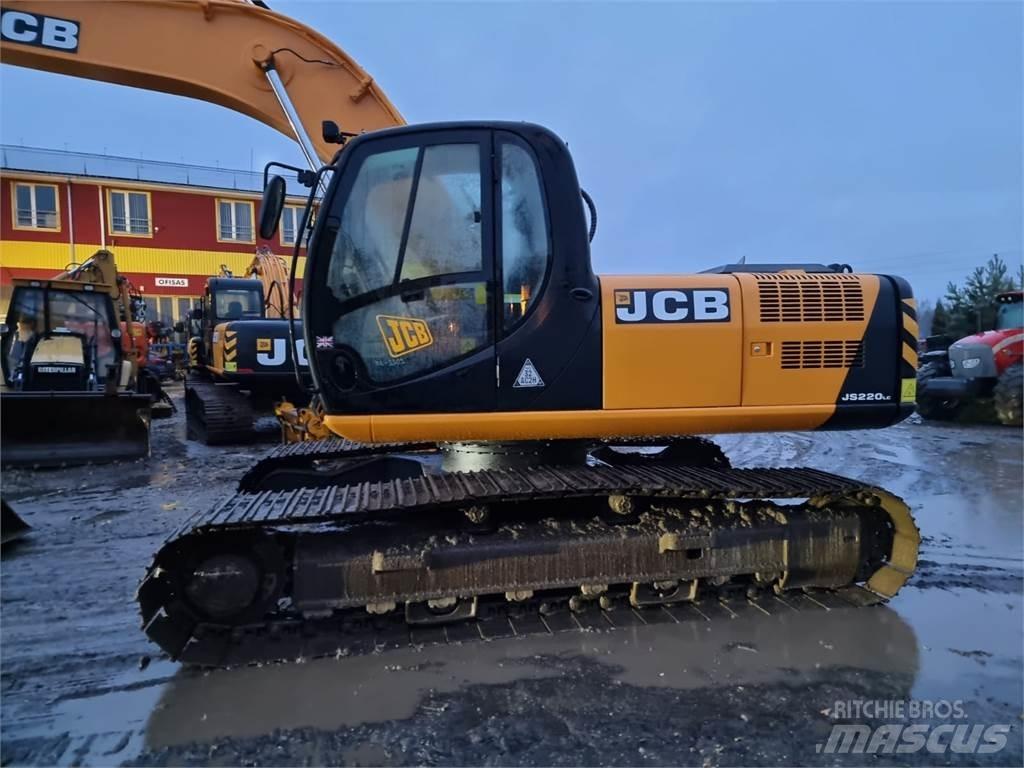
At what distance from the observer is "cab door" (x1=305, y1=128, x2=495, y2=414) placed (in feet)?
11.3

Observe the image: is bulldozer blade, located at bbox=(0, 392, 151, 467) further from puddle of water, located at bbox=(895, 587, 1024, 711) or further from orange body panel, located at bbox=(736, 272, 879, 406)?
puddle of water, located at bbox=(895, 587, 1024, 711)

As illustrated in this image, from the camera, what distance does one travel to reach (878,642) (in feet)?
11.3

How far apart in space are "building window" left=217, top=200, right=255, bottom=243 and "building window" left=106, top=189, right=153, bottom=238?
7.94 ft

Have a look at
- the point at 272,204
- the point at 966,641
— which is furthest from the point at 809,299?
the point at 272,204

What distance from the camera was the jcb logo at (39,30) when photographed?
4406 millimetres

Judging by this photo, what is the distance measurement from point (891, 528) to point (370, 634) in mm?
2848

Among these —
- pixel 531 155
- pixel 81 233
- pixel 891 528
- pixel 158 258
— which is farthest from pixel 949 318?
pixel 81 233

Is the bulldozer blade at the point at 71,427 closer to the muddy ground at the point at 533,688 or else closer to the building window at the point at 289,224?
the muddy ground at the point at 533,688

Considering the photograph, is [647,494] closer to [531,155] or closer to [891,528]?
[891,528]

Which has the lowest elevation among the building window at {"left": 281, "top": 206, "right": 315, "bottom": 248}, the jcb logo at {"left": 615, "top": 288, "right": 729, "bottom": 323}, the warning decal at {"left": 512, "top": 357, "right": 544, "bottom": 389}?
the warning decal at {"left": 512, "top": 357, "right": 544, "bottom": 389}

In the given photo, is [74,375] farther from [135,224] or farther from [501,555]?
[135,224]

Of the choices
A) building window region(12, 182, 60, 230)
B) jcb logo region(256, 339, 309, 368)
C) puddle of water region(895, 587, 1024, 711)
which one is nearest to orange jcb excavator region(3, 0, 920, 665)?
puddle of water region(895, 587, 1024, 711)

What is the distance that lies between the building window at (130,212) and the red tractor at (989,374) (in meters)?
25.3

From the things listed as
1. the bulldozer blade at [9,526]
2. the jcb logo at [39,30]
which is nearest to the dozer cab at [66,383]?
the bulldozer blade at [9,526]
